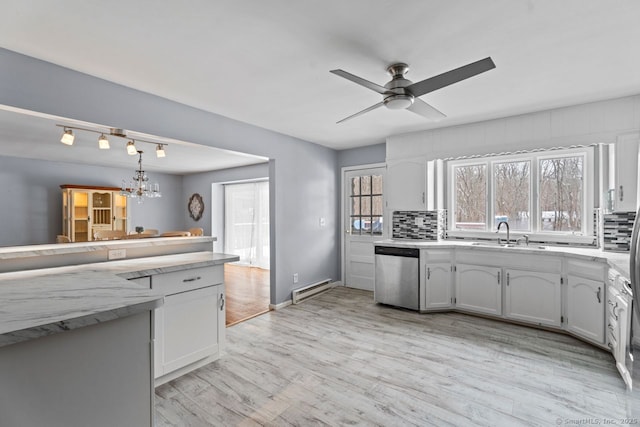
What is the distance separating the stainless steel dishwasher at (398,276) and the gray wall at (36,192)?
6.02 meters

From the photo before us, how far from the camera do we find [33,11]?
64.1 inches

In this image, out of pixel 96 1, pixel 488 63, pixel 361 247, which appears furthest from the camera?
pixel 361 247

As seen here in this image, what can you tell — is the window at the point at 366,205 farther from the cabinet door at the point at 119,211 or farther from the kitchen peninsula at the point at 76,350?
the cabinet door at the point at 119,211

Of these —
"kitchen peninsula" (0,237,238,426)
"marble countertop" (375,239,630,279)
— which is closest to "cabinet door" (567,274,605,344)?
"marble countertop" (375,239,630,279)

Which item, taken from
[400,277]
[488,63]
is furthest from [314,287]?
[488,63]

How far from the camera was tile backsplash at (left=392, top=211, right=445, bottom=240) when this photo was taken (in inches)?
165

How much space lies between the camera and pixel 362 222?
5.10 m

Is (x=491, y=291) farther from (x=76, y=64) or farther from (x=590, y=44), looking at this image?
(x=76, y=64)

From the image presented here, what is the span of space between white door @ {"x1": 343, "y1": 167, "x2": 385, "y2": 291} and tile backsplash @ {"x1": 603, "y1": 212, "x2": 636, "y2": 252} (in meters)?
2.63

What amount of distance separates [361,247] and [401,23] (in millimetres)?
3707

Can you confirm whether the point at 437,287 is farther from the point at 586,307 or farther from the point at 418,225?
the point at 586,307

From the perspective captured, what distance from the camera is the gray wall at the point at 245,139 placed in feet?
6.87

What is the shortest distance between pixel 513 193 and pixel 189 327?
13.0 feet

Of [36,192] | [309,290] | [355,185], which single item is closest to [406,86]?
[355,185]
